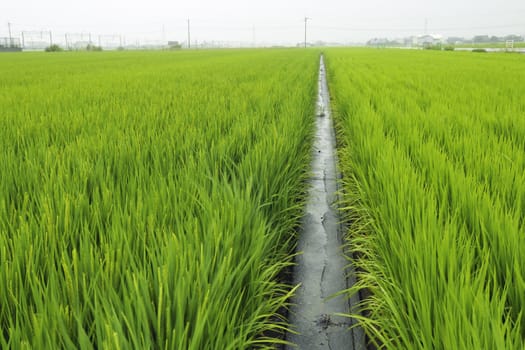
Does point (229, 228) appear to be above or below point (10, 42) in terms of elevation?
below

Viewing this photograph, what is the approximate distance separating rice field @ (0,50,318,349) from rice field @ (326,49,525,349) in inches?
12.7

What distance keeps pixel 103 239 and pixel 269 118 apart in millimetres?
2247

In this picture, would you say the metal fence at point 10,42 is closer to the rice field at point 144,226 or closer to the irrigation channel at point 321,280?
the rice field at point 144,226

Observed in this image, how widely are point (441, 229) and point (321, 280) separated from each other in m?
0.59

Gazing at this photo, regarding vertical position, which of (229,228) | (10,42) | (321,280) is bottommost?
(321,280)

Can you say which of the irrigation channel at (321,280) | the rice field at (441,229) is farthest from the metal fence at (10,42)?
the rice field at (441,229)

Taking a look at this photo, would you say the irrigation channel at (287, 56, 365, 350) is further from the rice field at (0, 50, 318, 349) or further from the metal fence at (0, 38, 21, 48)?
the metal fence at (0, 38, 21, 48)

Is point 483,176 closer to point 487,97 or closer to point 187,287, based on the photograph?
point 187,287

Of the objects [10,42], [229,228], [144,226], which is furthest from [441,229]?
[10,42]

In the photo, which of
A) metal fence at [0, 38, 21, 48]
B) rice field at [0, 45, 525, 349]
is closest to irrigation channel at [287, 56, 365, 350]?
rice field at [0, 45, 525, 349]

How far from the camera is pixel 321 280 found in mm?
1592

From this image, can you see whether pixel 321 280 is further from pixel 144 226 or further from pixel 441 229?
pixel 144 226

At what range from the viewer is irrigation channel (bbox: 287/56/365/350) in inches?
49.4

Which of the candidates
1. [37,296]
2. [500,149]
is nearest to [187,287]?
[37,296]
